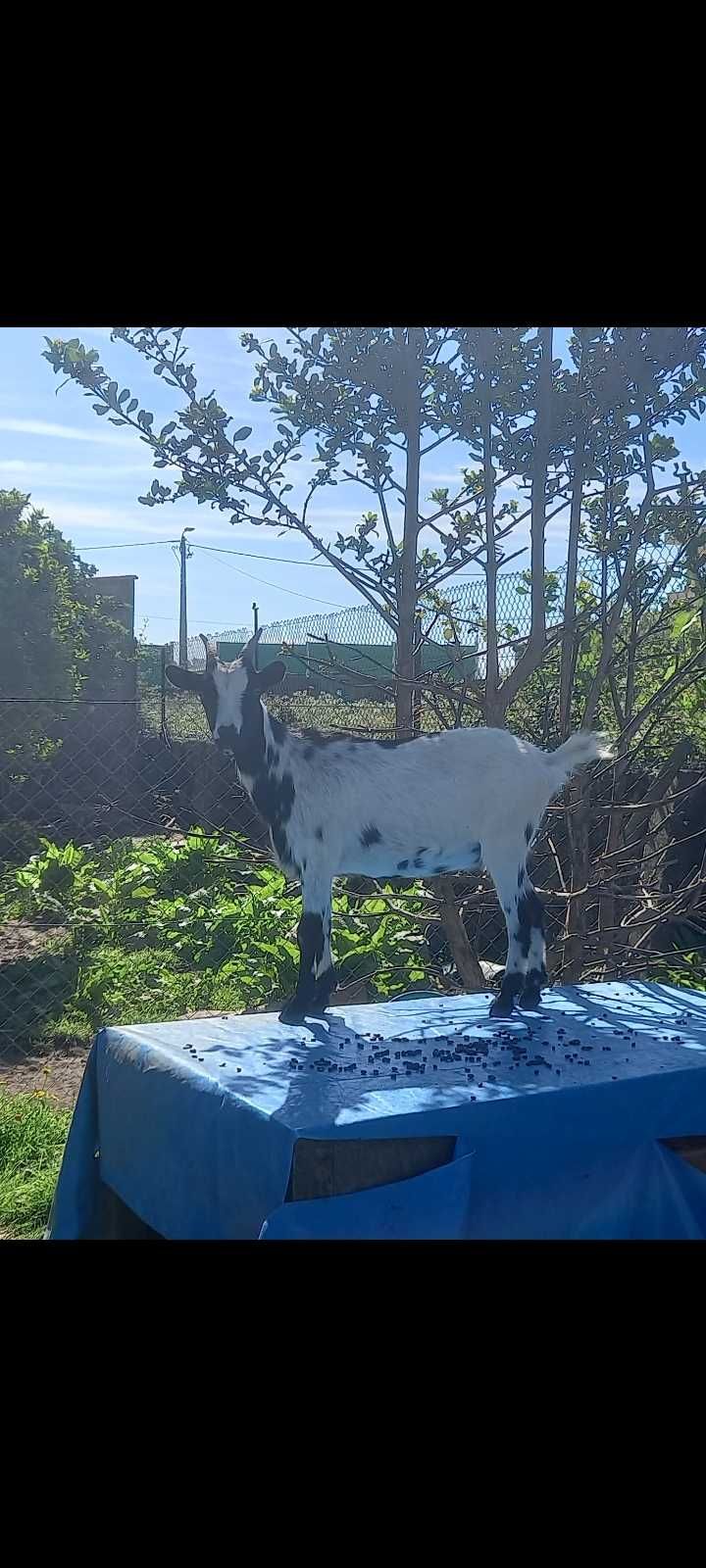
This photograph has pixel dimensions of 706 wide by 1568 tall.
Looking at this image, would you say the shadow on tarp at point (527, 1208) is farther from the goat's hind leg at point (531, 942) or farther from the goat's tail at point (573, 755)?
the goat's tail at point (573, 755)

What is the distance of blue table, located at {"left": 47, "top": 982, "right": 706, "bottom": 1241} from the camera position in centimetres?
288

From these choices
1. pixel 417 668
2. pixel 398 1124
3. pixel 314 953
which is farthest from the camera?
pixel 417 668

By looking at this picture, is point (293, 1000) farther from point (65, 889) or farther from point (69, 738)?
point (69, 738)

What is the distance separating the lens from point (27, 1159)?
464 cm

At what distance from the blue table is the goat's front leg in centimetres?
7

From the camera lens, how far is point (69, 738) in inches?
396

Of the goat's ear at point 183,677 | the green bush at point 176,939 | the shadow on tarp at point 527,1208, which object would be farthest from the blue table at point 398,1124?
the green bush at point 176,939

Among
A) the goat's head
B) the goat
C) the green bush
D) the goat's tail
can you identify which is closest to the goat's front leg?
the goat

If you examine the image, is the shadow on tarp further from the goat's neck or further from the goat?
the goat's neck

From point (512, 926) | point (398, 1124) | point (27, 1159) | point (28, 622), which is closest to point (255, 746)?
point (512, 926)

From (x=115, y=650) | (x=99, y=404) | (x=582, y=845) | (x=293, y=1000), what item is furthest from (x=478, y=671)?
(x=115, y=650)

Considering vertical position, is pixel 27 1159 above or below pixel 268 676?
below

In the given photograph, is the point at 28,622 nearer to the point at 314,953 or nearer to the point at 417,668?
the point at 417,668

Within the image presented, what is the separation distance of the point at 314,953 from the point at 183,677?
0.98 metres
